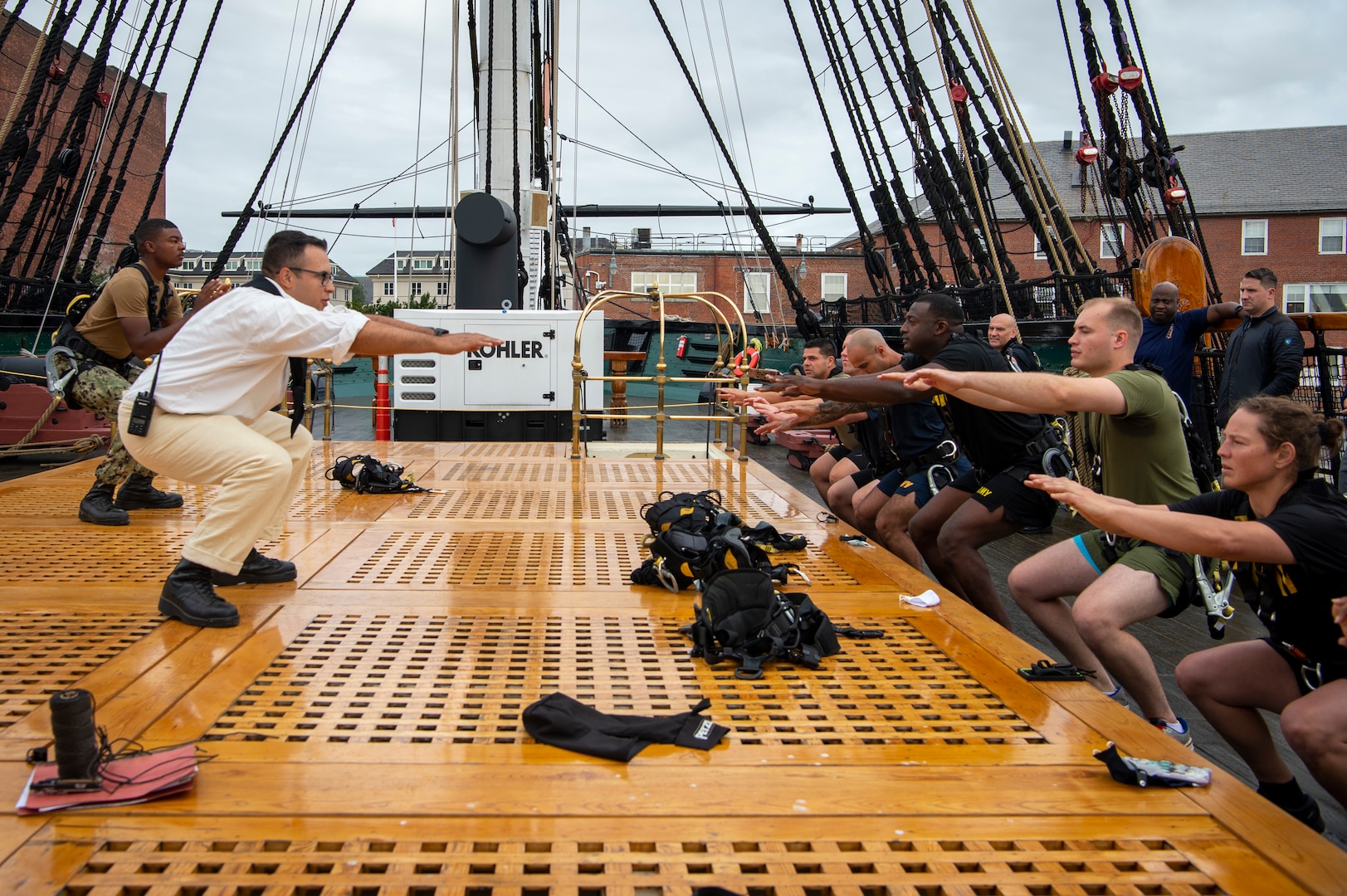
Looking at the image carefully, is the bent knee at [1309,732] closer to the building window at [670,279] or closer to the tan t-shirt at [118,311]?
the tan t-shirt at [118,311]

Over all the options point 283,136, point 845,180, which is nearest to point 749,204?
point 845,180

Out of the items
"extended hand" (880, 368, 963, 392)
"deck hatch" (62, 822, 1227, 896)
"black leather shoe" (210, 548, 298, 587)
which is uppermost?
"extended hand" (880, 368, 963, 392)

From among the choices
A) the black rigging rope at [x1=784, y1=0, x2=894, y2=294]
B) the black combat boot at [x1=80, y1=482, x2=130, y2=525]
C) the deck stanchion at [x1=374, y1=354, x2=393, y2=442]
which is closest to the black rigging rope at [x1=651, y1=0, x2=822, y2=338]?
the black rigging rope at [x1=784, y1=0, x2=894, y2=294]

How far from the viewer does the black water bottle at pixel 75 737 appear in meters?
2.09

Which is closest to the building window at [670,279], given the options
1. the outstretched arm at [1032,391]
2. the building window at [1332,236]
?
the building window at [1332,236]

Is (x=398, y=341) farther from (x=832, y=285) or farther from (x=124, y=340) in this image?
(x=832, y=285)

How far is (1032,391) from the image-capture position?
335 centimetres

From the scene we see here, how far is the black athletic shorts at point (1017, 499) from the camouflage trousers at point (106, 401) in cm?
470

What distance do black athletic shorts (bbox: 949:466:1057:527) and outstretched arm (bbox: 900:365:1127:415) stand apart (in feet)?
3.51

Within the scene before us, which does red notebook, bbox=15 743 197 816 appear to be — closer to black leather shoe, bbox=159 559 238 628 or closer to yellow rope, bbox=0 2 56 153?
black leather shoe, bbox=159 559 238 628

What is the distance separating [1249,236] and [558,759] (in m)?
43.4

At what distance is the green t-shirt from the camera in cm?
350

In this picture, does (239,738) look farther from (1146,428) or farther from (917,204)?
(917,204)

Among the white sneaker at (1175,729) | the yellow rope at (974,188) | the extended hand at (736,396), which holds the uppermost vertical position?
the yellow rope at (974,188)
